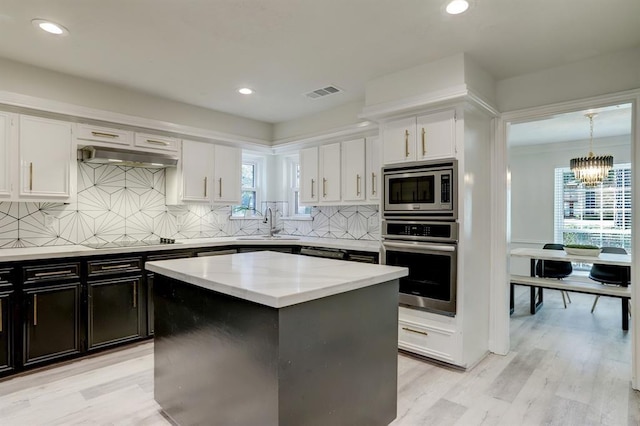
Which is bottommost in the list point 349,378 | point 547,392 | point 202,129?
point 547,392

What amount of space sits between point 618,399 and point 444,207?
176 centimetres

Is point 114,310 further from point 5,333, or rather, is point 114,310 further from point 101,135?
point 101,135

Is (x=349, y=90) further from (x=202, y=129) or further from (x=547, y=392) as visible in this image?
(x=547, y=392)

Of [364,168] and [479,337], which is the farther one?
[364,168]

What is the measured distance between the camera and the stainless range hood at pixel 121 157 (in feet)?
11.1

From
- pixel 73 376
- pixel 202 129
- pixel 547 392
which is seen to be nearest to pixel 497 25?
pixel 547 392

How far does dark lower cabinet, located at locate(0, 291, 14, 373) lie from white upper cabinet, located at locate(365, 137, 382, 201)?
10.7 feet

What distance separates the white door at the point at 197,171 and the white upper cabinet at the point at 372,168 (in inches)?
74.8

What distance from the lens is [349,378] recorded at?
5.89ft

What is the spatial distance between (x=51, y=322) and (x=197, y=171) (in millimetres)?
2042

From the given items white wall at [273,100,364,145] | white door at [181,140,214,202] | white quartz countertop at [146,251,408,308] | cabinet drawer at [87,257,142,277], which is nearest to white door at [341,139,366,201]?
white wall at [273,100,364,145]

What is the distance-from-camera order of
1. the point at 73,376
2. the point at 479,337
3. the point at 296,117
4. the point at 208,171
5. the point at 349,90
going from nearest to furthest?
the point at 73,376
the point at 479,337
the point at 349,90
the point at 208,171
the point at 296,117

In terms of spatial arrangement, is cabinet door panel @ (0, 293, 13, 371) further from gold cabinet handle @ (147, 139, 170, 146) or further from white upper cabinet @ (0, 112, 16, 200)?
gold cabinet handle @ (147, 139, 170, 146)

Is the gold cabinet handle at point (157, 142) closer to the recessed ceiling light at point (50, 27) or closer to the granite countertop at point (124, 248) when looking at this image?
the granite countertop at point (124, 248)
